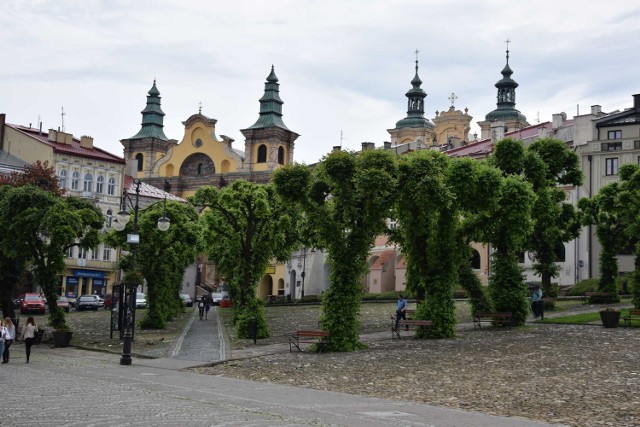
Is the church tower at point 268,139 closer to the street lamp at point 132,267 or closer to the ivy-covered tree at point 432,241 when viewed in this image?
the street lamp at point 132,267

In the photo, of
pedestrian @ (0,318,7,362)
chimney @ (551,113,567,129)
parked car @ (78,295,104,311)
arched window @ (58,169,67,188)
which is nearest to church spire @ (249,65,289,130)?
arched window @ (58,169,67,188)

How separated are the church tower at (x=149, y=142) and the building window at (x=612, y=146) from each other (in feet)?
199

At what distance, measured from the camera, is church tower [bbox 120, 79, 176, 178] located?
114m

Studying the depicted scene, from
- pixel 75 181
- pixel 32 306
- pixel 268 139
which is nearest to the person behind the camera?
pixel 32 306

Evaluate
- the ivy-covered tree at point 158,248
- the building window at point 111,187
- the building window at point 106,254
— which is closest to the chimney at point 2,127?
the building window at point 111,187

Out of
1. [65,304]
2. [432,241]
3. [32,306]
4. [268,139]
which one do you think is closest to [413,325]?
[432,241]

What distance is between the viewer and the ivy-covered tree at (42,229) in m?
39.2

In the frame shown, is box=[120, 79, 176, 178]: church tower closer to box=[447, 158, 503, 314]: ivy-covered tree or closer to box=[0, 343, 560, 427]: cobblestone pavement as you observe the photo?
box=[447, 158, 503, 314]: ivy-covered tree

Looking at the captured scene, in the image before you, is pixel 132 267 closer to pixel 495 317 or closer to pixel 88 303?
pixel 495 317

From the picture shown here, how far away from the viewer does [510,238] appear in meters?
39.5

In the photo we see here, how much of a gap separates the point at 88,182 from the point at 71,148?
11.9ft

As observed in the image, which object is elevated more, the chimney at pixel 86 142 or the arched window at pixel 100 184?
the chimney at pixel 86 142

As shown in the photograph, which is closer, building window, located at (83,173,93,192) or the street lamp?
the street lamp

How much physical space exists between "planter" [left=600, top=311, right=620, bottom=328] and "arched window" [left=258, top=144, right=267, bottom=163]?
73.7m
